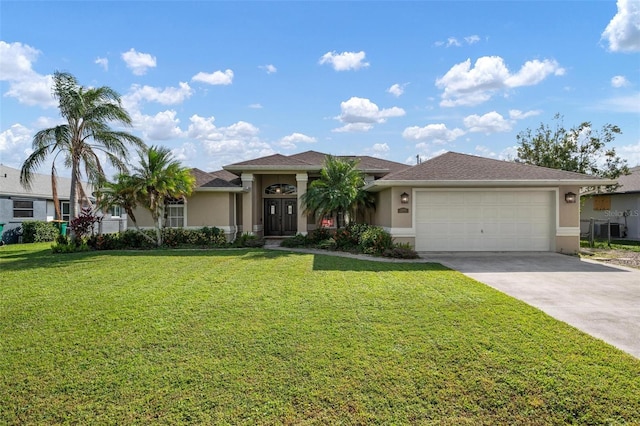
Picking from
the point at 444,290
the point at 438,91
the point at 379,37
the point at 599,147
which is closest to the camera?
the point at 444,290

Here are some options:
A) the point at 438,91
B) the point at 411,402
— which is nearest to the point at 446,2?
the point at 438,91

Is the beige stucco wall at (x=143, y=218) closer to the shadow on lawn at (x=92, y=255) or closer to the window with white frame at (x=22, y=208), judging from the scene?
the shadow on lawn at (x=92, y=255)

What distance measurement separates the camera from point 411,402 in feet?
9.91

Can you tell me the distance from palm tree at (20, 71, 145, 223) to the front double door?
6.81 meters

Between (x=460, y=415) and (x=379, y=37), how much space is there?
14.1 m

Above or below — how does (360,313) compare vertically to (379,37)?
below

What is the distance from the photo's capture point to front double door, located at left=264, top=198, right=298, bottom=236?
18656mm

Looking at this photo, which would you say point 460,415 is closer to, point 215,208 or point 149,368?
point 149,368

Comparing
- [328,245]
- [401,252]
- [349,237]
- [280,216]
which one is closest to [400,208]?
[401,252]

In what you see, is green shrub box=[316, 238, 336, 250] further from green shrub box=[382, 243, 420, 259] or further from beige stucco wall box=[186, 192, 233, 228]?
beige stucco wall box=[186, 192, 233, 228]

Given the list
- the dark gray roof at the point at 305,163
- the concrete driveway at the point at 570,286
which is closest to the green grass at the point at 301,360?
the concrete driveway at the point at 570,286

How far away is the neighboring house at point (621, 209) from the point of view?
19000 mm

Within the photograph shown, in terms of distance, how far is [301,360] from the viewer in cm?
375

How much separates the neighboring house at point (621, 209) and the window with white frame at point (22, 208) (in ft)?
98.0
